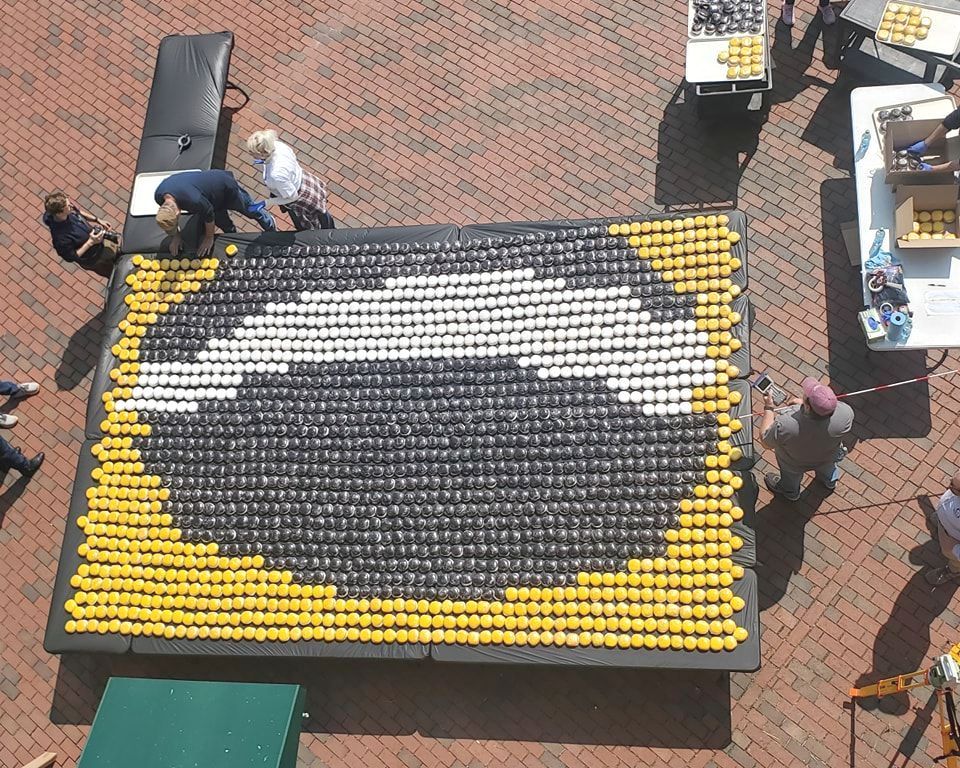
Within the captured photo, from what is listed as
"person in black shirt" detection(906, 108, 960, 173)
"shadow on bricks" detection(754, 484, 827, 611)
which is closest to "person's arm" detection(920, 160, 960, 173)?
"person in black shirt" detection(906, 108, 960, 173)

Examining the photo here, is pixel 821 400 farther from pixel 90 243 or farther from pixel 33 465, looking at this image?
pixel 33 465

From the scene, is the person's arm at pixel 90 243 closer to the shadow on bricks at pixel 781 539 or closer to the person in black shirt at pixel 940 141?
the shadow on bricks at pixel 781 539

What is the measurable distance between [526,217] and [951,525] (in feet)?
13.7

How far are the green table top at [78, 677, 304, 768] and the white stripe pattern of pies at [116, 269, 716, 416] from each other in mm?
2055

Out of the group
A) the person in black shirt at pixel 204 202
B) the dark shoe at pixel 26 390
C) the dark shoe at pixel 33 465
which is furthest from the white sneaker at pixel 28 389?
the person in black shirt at pixel 204 202

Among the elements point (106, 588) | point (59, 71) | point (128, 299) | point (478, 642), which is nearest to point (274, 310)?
point (128, 299)

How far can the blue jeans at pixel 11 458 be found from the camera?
6.34 metres

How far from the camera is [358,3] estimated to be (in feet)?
26.4

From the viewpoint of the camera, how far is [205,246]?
20.3ft

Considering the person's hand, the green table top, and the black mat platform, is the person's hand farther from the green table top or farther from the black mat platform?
the green table top

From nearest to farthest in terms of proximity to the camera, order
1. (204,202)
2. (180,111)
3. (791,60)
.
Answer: (204,202), (180,111), (791,60)

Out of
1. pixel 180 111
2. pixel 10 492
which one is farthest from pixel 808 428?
pixel 10 492

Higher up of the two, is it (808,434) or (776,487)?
(808,434)

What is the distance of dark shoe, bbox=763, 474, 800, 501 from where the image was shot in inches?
229
